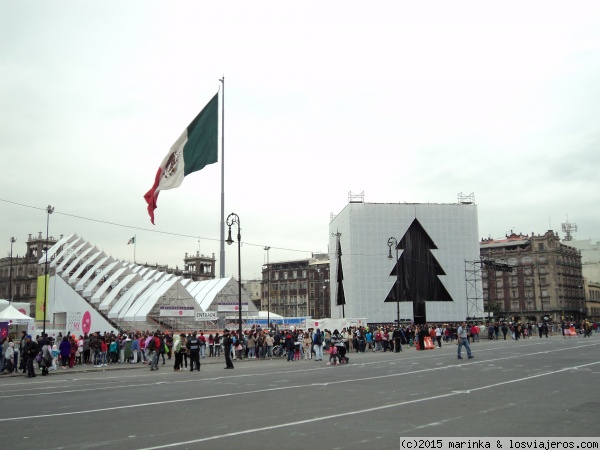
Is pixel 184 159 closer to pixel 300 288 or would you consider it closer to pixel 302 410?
pixel 302 410

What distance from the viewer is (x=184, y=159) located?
2986 cm

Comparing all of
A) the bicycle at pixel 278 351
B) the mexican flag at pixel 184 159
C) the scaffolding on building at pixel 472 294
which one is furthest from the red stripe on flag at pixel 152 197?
the scaffolding on building at pixel 472 294

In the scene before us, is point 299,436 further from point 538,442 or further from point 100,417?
point 100,417

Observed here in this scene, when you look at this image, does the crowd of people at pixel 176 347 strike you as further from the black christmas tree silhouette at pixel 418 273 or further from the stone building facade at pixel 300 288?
the stone building facade at pixel 300 288

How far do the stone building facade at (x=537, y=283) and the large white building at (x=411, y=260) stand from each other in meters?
36.9

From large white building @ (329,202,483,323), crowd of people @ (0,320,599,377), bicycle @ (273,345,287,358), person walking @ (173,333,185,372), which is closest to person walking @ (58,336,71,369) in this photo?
crowd of people @ (0,320,599,377)

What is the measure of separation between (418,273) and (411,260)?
1830 mm

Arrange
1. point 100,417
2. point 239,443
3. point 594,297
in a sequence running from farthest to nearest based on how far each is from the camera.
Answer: point 594,297
point 100,417
point 239,443

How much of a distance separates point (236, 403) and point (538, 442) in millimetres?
6820

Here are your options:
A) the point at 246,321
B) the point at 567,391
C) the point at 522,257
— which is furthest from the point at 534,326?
the point at 567,391

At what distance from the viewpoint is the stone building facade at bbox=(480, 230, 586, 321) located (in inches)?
4232

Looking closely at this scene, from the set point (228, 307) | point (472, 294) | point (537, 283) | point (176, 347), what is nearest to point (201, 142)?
point (176, 347)

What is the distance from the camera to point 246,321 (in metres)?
55.6

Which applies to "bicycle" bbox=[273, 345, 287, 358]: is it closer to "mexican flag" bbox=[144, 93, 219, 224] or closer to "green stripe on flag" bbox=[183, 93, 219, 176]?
"mexican flag" bbox=[144, 93, 219, 224]
